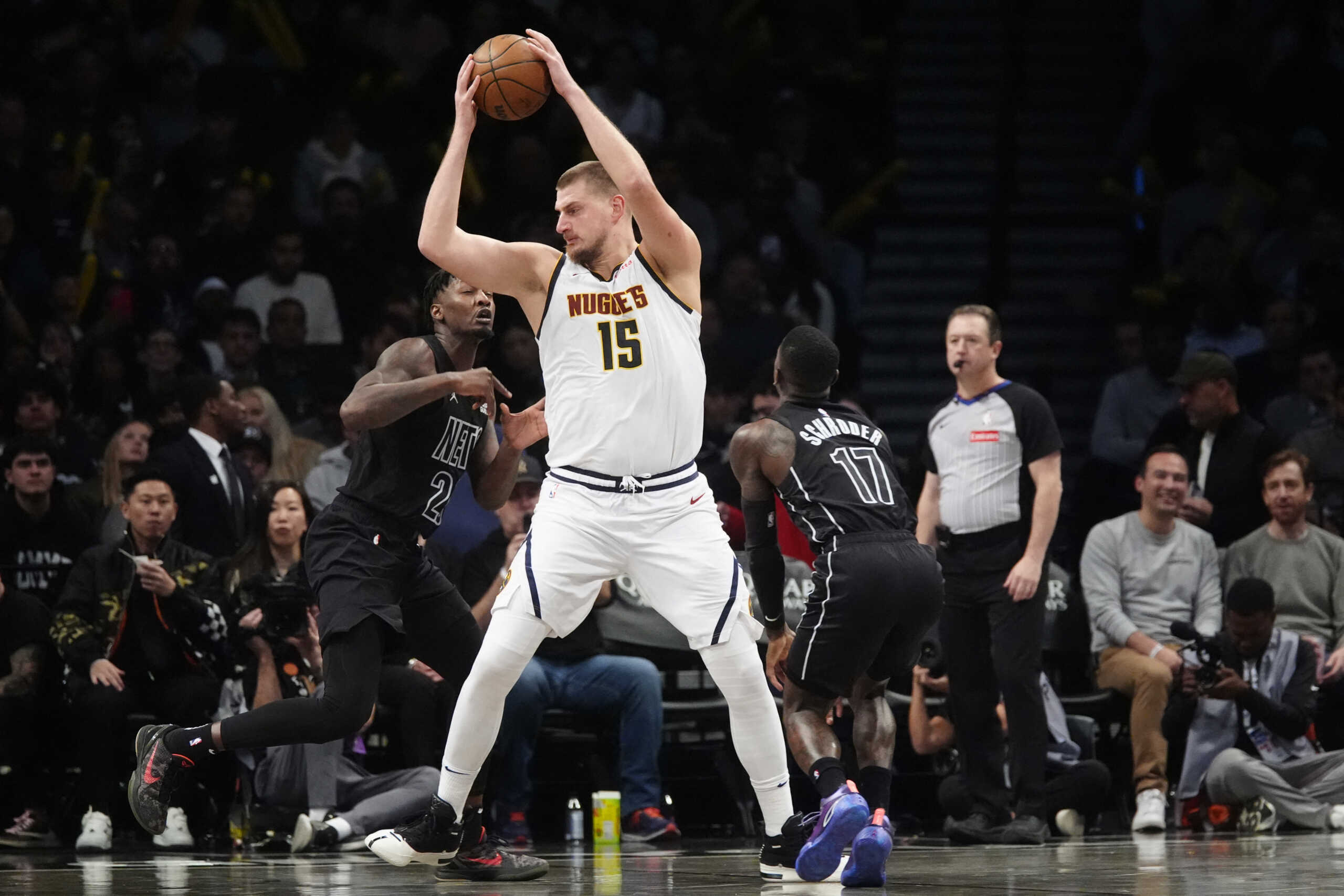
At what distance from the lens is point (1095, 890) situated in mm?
5496

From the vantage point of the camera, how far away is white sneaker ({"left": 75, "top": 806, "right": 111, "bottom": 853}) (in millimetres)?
8133

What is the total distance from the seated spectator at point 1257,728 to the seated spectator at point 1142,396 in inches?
98.5

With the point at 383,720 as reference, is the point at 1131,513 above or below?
above

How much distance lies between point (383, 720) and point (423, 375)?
10.2ft

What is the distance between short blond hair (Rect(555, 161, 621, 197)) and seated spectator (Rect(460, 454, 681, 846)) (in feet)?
10.6

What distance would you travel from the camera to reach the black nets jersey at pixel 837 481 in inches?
255

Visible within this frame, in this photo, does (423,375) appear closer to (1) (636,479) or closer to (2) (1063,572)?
(1) (636,479)

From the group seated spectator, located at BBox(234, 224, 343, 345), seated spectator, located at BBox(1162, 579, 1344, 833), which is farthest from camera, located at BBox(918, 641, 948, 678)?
seated spectator, located at BBox(234, 224, 343, 345)

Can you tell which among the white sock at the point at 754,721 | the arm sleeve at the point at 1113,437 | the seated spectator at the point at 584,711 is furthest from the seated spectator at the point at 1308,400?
the white sock at the point at 754,721

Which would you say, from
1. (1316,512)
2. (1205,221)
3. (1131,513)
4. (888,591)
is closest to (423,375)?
(888,591)

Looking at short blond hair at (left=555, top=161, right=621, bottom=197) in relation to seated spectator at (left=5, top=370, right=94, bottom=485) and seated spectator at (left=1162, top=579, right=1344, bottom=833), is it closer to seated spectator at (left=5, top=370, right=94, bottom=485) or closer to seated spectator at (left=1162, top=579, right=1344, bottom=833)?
seated spectator at (left=1162, top=579, right=1344, bottom=833)

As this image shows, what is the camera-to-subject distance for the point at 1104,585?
9.66m

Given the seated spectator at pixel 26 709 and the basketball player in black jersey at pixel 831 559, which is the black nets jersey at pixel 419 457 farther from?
the seated spectator at pixel 26 709

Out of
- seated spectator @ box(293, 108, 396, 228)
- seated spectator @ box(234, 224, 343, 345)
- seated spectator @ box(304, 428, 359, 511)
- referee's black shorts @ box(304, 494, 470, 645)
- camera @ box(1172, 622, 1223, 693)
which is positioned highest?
seated spectator @ box(293, 108, 396, 228)
